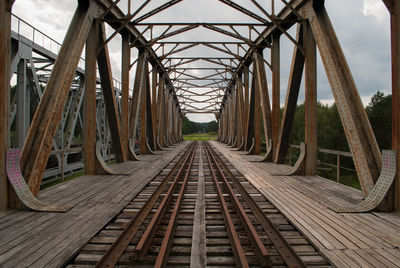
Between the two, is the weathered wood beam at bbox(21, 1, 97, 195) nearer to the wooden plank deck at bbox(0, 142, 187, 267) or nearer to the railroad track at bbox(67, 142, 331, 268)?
the wooden plank deck at bbox(0, 142, 187, 267)

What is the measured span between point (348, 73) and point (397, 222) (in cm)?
314

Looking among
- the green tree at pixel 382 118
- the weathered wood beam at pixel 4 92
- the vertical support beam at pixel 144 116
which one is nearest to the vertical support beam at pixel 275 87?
the vertical support beam at pixel 144 116

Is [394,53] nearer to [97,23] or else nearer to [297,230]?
[297,230]

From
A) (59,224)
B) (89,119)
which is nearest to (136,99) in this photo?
(89,119)

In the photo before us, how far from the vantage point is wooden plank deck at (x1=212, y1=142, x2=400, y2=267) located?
279cm

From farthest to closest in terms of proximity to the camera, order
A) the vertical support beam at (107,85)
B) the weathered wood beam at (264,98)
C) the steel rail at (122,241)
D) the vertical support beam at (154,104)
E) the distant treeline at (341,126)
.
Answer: the distant treeline at (341,126)
the vertical support beam at (154,104)
the weathered wood beam at (264,98)
the vertical support beam at (107,85)
the steel rail at (122,241)

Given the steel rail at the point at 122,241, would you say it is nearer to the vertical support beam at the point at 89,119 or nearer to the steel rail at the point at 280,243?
the steel rail at the point at 280,243

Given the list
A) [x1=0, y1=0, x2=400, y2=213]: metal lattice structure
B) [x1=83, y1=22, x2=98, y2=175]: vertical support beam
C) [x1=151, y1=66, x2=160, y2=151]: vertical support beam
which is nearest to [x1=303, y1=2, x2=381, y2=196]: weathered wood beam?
[x1=0, y1=0, x2=400, y2=213]: metal lattice structure

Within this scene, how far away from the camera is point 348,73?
17.9 feet

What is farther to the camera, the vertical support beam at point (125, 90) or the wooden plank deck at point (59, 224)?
the vertical support beam at point (125, 90)

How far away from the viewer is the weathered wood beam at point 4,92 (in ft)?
13.8

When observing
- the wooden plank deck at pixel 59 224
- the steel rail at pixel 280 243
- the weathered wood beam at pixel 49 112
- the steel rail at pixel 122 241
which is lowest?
the wooden plank deck at pixel 59 224

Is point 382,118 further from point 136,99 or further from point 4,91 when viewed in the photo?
point 4,91

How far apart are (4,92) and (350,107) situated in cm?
649
